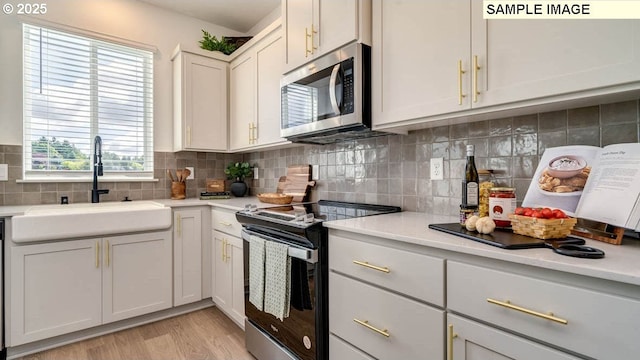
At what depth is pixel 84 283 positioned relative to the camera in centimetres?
205

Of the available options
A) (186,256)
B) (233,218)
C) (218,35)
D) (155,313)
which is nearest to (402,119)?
(233,218)

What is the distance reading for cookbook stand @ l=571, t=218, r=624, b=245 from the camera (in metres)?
0.89

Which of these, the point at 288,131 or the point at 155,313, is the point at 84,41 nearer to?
the point at 288,131

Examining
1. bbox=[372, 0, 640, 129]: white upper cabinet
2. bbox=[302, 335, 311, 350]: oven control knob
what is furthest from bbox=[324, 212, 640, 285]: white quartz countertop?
bbox=[302, 335, 311, 350]: oven control knob

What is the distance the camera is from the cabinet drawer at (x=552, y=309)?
26.1 inches

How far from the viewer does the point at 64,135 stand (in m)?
2.49

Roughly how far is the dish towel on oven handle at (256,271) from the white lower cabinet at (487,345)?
3.40 feet

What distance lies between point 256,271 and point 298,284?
1.12 feet

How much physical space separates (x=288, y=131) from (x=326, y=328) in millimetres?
1225

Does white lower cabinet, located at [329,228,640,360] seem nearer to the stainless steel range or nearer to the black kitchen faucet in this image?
the stainless steel range

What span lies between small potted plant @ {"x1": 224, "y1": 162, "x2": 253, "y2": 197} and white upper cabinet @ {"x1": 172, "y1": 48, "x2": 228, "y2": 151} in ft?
0.72

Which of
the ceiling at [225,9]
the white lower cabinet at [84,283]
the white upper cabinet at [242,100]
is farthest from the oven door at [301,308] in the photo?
the ceiling at [225,9]

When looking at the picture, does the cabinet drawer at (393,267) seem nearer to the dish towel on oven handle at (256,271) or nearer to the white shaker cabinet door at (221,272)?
the dish towel on oven handle at (256,271)

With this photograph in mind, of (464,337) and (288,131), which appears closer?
(464,337)
